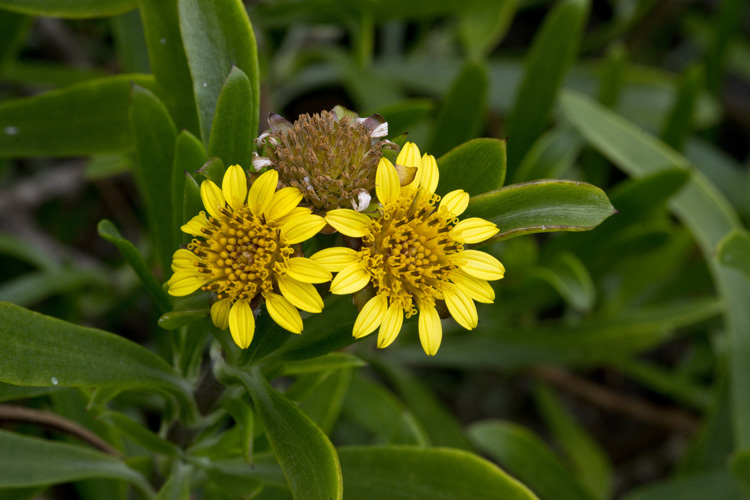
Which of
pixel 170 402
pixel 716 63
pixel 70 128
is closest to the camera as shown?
pixel 170 402

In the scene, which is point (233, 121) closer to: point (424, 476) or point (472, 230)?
point (472, 230)

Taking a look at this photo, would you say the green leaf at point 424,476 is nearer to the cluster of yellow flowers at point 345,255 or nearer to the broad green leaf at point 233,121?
the cluster of yellow flowers at point 345,255

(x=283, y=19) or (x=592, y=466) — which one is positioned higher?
(x=283, y=19)

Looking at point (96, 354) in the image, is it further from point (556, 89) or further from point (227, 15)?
point (556, 89)

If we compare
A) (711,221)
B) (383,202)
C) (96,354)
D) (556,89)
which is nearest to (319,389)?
(96,354)

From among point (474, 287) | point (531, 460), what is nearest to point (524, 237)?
point (531, 460)

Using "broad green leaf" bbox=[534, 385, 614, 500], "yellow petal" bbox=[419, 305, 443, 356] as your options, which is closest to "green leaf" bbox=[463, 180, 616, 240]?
"yellow petal" bbox=[419, 305, 443, 356]
